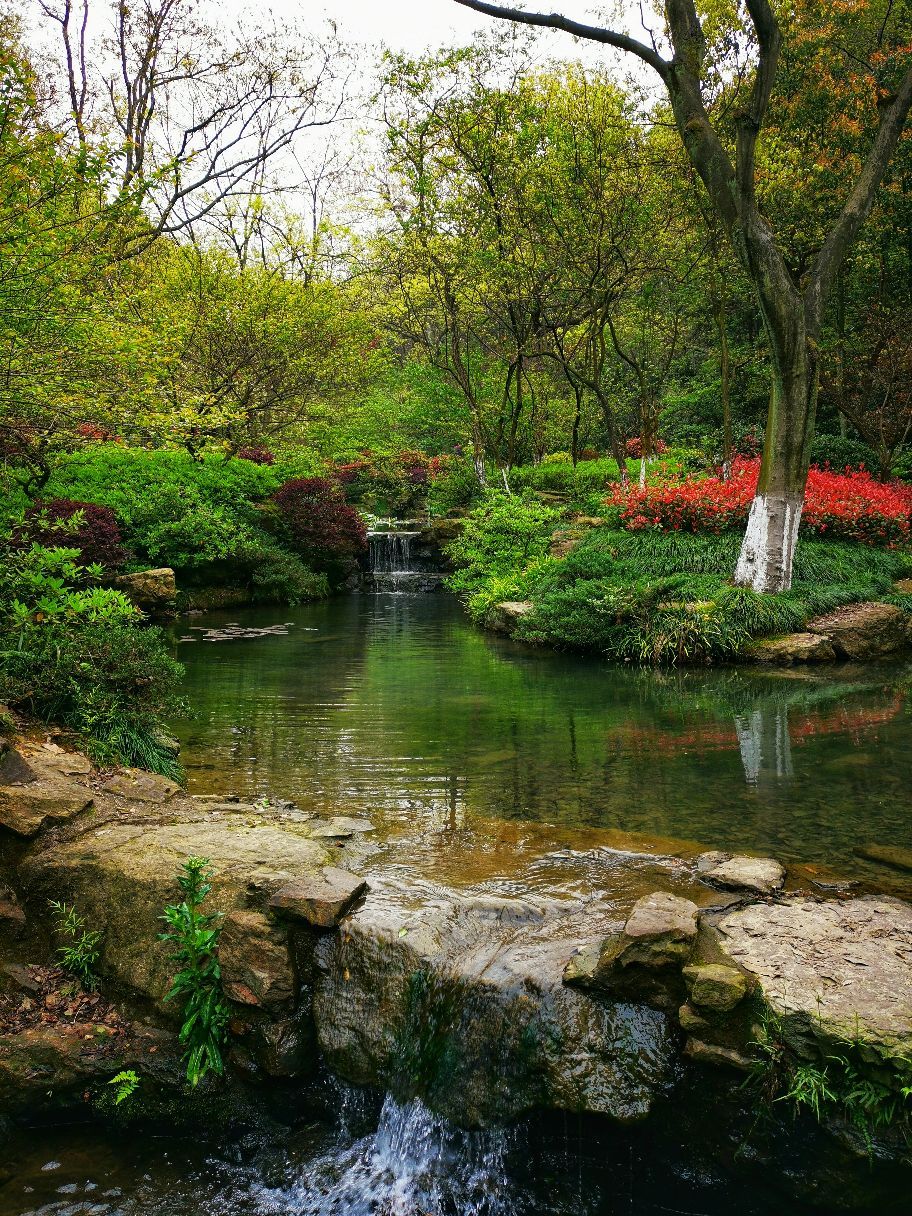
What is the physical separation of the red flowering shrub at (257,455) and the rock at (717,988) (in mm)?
18082

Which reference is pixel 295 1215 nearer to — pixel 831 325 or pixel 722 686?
pixel 722 686

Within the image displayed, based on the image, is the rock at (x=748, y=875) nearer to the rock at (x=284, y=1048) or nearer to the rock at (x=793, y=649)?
the rock at (x=284, y=1048)

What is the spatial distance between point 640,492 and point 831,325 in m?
8.20

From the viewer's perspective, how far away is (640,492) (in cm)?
1359

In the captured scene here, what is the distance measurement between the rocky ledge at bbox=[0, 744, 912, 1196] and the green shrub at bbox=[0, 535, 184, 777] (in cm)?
91

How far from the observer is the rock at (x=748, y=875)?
154 inches

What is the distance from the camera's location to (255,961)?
337 centimetres

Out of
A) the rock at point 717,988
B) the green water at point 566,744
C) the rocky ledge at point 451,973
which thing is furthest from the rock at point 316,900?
the rock at point 717,988

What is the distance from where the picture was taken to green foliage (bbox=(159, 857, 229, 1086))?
10.6ft

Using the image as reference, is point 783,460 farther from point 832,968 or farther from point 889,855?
point 832,968

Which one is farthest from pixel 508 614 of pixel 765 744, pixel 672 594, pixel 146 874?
pixel 146 874

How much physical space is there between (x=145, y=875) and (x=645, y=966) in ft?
7.76

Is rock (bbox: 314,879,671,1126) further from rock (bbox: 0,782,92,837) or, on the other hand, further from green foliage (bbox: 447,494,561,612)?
green foliage (bbox: 447,494,561,612)

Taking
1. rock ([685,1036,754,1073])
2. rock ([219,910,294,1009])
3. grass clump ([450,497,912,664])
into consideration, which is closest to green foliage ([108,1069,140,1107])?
rock ([219,910,294,1009])
